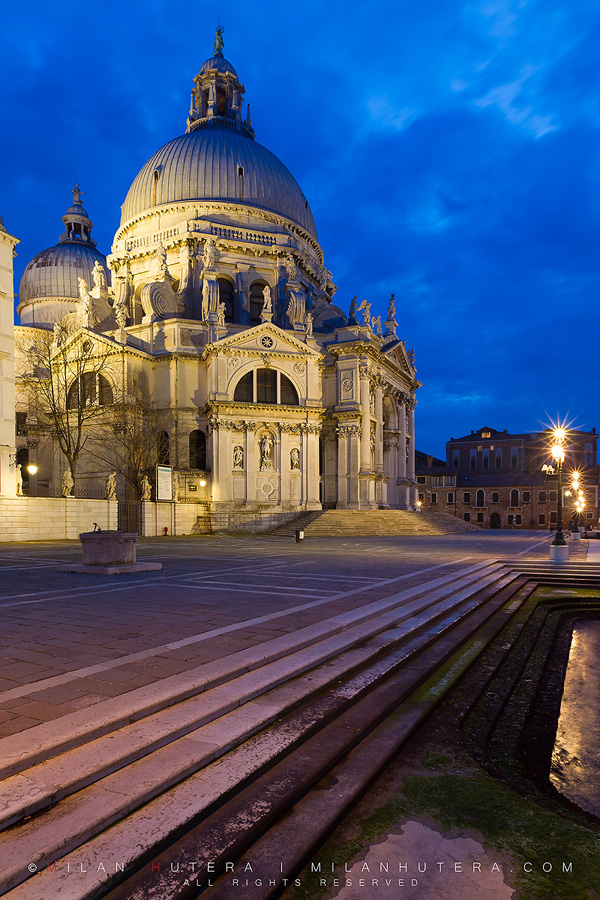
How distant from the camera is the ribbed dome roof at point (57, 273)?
58.9 metres

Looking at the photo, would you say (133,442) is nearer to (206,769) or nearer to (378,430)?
(378,430)

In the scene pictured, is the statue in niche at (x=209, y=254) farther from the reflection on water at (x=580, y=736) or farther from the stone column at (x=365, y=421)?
the reflection on water at (x=580, y=736)

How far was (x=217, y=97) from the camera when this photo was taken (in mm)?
58156

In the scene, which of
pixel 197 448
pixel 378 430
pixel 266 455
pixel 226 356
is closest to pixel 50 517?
pixel 197 448

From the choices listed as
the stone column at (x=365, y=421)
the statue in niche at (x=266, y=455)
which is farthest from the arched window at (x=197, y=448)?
the stone column at (x=365, y=421)

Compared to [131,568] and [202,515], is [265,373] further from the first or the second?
[131,568]

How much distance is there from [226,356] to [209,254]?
35.5 feet

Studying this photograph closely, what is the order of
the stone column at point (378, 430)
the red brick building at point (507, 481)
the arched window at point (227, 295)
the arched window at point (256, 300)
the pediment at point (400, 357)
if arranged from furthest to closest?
the red brick building at point (507, 481) → the pediment at point (400, 357) → the stone column at point (378, 430) → the arched window at point (256, 300) → the arched window at point (227, 295)

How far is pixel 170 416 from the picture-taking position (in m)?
43.1

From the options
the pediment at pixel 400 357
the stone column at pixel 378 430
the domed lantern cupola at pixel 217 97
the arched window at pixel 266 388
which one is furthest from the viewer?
the domed lantern cupola at pixel 217 97

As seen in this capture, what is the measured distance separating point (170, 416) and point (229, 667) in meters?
39.1

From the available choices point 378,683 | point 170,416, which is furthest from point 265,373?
point 378,683

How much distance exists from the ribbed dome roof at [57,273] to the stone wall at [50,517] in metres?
36.0

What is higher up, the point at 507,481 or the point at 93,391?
the point at 93,391
